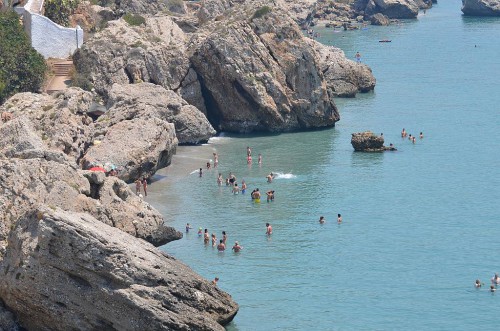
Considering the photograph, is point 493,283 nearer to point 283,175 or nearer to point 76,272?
point 283,175

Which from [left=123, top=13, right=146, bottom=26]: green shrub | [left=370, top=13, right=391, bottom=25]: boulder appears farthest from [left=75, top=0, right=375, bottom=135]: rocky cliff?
[left=370, top=13, right=391, bottom=25]: boulder

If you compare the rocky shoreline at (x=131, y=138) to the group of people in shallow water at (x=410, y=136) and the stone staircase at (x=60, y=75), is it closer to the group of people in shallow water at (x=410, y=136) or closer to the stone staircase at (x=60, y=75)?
the stone staircase at (x=60, y=75)

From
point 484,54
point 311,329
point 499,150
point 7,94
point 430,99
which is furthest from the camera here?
point 484,54

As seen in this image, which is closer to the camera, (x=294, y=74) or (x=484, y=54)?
(x=294, y=74)

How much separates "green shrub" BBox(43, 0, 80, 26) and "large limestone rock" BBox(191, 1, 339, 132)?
1207 centimetres

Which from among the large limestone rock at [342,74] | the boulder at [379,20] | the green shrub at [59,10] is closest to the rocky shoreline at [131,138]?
the large limestone rock at [342,74]

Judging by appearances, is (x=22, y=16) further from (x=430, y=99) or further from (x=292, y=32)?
(x=430, y=99)

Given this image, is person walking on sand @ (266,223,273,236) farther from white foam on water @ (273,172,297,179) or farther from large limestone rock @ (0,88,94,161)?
white foam on water @ (273,172,297,179)

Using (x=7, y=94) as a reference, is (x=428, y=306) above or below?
below

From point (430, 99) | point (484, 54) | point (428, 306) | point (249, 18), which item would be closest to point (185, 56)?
point (249, 18)

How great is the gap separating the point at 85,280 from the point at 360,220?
98.5 feet

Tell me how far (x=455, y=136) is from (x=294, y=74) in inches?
584

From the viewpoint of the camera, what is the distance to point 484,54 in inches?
6073

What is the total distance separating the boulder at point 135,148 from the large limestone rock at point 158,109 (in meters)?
1.34
